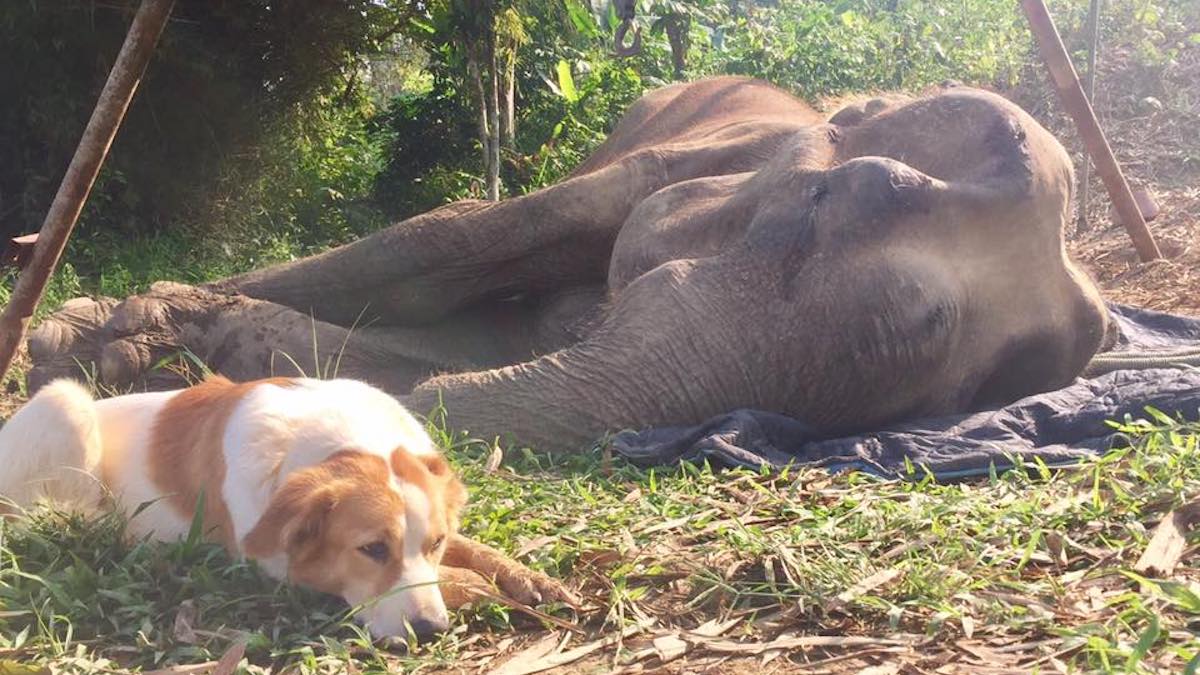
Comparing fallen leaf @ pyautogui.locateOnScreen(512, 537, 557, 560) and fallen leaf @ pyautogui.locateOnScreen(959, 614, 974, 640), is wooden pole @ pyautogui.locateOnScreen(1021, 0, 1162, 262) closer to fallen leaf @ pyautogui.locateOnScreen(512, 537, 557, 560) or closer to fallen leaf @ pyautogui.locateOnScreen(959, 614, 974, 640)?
fallen leaf @ pyautogui.locateOnScreen(512, 537, 557, 560)

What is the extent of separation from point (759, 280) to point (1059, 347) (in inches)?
50.8

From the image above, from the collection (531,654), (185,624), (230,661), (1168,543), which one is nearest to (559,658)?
(531,654)

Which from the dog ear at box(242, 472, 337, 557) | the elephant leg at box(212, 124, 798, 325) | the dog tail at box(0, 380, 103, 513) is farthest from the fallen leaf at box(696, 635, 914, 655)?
the elephant leg at box(212, 124, 798, 325)

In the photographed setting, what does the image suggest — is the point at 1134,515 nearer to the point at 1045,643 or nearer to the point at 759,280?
the point at 1045,643

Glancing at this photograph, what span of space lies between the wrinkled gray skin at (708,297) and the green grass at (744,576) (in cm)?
76

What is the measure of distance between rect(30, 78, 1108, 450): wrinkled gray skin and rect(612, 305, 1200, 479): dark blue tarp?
6.8 inches

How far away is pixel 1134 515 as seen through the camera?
3.74 meters

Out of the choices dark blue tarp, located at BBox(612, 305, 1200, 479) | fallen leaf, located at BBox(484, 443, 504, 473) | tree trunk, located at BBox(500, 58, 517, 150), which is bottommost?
dark blue tarp, located at BBox(612, 305, 1200, 479)

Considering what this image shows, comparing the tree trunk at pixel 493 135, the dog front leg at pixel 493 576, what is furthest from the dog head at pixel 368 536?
the tree trunk at pixel 493 135

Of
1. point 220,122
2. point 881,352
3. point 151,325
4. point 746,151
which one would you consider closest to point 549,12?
point 220,122

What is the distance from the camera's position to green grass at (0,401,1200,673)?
3057mm

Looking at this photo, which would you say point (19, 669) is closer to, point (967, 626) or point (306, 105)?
point (967, 626)

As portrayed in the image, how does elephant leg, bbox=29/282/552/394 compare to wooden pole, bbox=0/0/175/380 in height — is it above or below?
below

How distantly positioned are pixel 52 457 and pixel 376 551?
1114 millimetres
